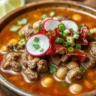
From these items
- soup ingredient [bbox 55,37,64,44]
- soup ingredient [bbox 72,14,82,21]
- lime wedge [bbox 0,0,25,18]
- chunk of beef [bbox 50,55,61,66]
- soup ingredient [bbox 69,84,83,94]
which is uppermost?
lime wedge [bbox 0,0,25,18]

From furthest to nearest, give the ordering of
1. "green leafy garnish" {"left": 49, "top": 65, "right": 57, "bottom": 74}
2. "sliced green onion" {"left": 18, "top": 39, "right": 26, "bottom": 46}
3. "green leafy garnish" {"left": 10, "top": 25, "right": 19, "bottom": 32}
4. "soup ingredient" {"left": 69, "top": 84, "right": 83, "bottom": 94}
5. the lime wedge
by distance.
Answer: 1. the lime wedge
2. "green leafy garnish" {"left": 10, "top": 25, "right": 19, "bottom": 32}
3. "sliced green onion" {"left": 18, "top": 39, "right": 26, "bottom": 46}
4. "green leafy garnish" {"left": 49, "top": 65, "right": 57, "bottom": 74}
5. "soup ingredient" {"left": 69, "top": 84, "right": 83, "bottom": 94}

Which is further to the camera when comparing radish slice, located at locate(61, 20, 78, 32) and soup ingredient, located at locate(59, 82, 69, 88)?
radish slice, located at locate(61, 20, 78, 32)

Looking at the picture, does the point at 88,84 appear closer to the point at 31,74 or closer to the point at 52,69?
the point at 52,69

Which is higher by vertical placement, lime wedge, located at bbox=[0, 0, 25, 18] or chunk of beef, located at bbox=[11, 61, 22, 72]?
lime wedge, located at bbox=[0, 0, 25, 18]

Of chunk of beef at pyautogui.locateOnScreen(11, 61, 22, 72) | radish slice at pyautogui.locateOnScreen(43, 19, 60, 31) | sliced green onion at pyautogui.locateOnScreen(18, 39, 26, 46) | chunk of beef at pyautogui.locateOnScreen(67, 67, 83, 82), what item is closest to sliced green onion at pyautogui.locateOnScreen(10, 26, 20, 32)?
sliced green onion at pyautogui.locateOnScreen(18, 39, 26, 46)

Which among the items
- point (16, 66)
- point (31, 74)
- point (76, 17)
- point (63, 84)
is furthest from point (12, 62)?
point (76, 17)

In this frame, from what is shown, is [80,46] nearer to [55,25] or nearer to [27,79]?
[55,25]

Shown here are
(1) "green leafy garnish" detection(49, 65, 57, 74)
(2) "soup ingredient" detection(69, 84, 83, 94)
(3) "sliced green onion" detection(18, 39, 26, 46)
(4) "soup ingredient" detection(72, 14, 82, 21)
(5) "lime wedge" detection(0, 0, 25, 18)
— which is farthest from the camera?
(5) "lime wedge" detection(0, 0, 25, 18)

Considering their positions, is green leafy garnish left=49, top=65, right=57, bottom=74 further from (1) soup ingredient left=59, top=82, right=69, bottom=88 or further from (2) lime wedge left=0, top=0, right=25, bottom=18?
(2) lime wedge left=0, top=0, right=25, bottom=18
